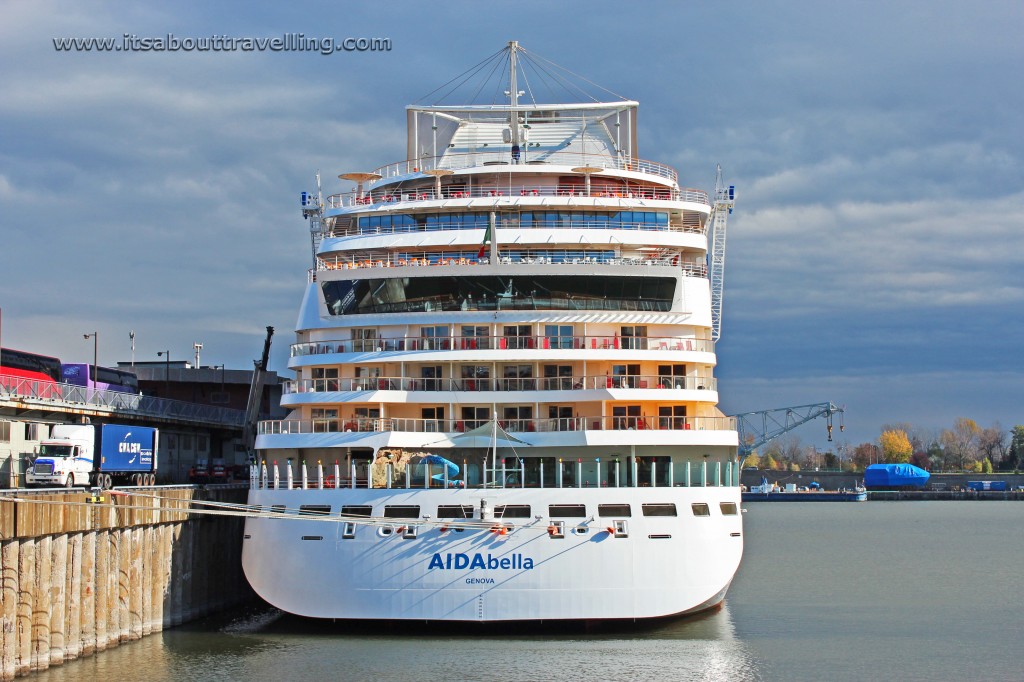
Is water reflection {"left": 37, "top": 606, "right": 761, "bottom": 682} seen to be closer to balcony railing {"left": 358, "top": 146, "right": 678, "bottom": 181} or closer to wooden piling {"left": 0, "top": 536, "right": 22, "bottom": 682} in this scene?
wooden piling {"left": 0, "top": 536, "right": 22, "bottom": 682}

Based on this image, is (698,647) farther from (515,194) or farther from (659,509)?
(515,194)

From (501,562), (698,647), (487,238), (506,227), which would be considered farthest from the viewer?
(506,227)

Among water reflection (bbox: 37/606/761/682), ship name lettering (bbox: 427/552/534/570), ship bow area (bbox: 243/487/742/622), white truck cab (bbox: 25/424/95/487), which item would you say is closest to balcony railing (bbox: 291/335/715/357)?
ship bow area (bbox: 243/487/742/622)

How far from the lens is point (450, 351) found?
121 ft

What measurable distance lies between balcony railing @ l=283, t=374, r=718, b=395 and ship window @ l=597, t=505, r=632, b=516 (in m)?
4.13

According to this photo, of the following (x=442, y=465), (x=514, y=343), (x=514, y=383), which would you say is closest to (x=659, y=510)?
(x=514, y=383)

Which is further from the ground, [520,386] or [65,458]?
[520,386]

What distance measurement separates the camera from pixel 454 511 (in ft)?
111

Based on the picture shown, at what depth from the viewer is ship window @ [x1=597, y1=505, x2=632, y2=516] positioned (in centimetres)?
3378

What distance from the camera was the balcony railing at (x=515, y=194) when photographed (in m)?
43.3

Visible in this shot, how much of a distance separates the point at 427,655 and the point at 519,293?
11.8 meters

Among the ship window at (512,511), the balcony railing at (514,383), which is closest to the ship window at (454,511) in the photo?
the ship window at (512,511)

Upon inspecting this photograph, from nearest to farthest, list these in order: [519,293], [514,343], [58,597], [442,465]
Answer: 1. [58,597]
2. [442,465]
3. [514,343]
4. [519,293]

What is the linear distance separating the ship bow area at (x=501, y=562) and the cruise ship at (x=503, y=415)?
0.06 m
